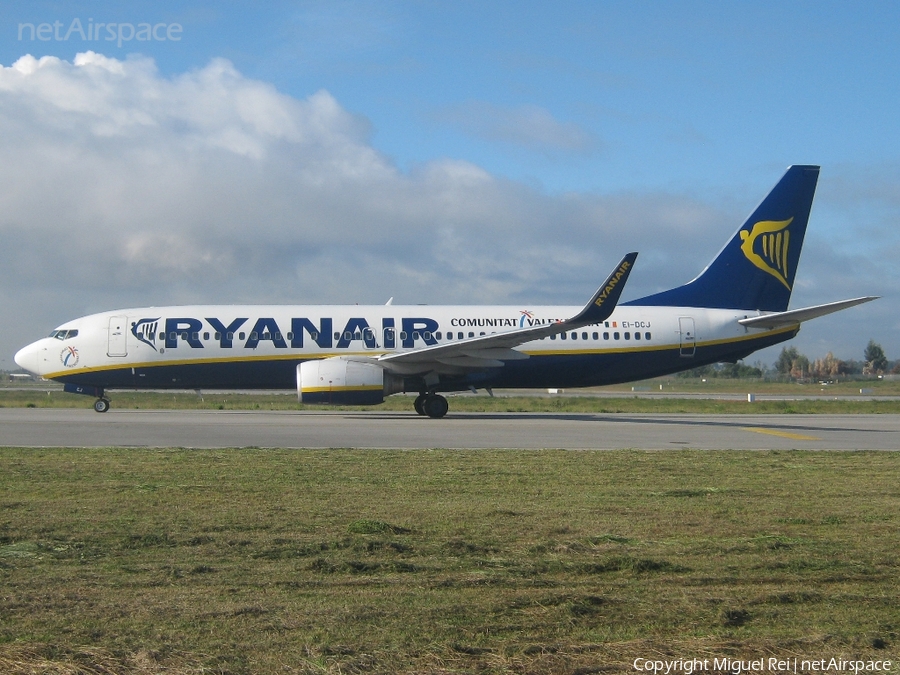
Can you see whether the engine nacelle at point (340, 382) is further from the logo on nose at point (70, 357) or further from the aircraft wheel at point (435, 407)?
the logo on nose at point (70, 357)

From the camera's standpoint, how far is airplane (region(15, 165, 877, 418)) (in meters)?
24.8

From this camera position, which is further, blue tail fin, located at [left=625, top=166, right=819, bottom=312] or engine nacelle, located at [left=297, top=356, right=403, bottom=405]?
blue tail fin, located at [left=625, top=166, right=819, bottom=312]

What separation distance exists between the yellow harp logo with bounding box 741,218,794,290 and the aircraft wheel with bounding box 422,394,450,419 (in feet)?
34.8

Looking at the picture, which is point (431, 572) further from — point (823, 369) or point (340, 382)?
point (823, 369)

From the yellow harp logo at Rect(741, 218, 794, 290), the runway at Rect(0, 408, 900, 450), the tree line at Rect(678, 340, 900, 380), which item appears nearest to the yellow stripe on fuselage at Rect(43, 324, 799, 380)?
the runway at Rect(0, 408, 900, 450)

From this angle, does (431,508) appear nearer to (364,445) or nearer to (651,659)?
(651,659)

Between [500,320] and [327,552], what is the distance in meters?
20.6

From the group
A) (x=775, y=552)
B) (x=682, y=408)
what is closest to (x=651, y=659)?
(x=775, y=552)

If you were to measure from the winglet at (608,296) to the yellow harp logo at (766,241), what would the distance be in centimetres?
701

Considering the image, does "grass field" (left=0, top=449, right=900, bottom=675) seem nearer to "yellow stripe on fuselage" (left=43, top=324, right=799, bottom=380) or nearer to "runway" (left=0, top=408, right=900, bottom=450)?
"runway" (left=0, top=408, right=900, bottom=450)

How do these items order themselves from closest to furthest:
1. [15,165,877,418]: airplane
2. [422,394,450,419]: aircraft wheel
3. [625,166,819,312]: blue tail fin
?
[15,165,877,418]: airplane → [422,394,450,419]: aircraft wheel → [625,166,819,312]: blue tail fin

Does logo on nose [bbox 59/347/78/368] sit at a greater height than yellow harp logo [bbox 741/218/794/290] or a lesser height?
lesser

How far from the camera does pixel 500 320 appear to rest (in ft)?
87.9

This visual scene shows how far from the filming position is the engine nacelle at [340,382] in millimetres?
23203
